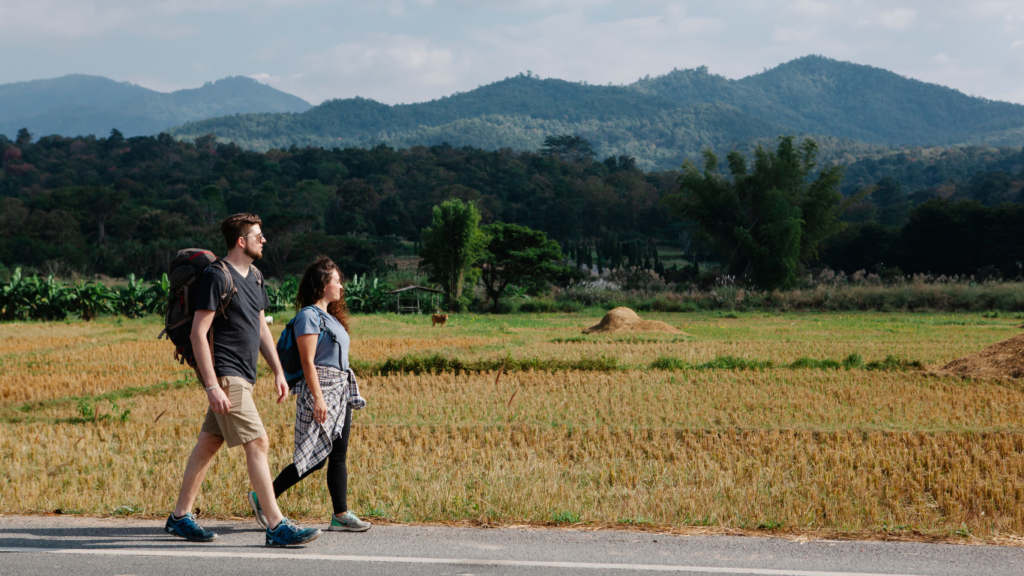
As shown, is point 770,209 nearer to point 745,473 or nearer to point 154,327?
point 154,327

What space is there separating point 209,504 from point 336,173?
293 feet

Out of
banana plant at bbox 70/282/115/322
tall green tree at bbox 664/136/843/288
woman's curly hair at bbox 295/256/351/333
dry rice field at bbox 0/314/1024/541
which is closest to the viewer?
woman's curly hair at bbox 295/256/351/333

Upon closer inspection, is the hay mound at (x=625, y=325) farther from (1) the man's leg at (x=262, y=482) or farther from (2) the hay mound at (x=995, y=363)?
(1) the man's leg at (x=262, y=482)

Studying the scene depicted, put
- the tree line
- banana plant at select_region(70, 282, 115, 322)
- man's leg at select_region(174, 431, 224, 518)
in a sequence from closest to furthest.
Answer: man's leg at select_region(174, 431, 224, 518)
banana plant at select_region(70, 282, 115, 322)
the tree line

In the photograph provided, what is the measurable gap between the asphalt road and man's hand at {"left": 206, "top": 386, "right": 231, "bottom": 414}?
0.86 m

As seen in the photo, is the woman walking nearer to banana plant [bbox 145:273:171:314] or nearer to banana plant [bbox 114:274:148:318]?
banana plant [bbox 145:273:171:314]

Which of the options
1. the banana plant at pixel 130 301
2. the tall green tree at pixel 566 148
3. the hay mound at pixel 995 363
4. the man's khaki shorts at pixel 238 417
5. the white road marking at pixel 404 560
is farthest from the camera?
the tall green tree at pixel 566 148

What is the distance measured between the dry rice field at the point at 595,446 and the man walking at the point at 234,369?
0.77 meters

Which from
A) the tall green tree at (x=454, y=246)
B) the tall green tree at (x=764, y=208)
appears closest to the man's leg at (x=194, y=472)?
the tall green tree at (x=454, y=246)

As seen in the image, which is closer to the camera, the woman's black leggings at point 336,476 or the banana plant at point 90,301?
the woman's black leggings at point 336,476

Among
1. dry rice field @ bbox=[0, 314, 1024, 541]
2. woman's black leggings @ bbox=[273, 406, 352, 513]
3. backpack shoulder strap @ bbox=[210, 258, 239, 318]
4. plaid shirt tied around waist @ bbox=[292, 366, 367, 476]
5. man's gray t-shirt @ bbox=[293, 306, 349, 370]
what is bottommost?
dry rice field @ bbox=[0, 314, 1024, 541]

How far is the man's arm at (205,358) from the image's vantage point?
428 centimetres

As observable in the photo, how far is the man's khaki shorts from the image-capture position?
4434 millimetres

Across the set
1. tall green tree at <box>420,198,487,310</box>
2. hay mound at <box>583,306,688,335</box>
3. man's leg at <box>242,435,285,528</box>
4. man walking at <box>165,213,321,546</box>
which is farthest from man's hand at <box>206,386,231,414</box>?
tall green tree at <box>420,198,487,310</box>
